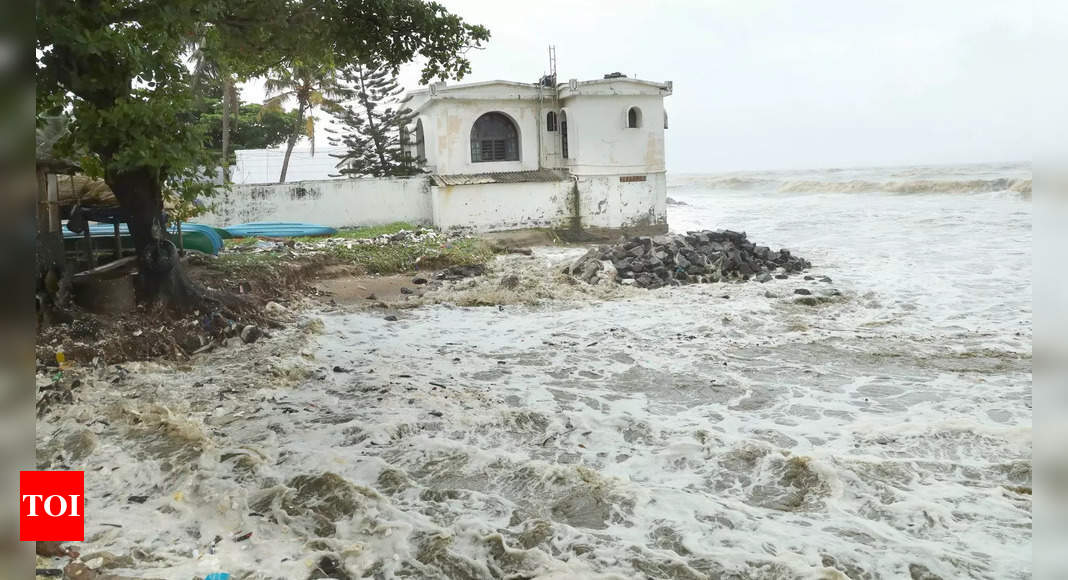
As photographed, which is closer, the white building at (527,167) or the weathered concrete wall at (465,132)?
the white building at (527,167)

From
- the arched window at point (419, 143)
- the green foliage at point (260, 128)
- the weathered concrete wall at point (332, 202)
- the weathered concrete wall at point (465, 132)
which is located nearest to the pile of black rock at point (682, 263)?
the weathered concrete wall at point (332, 202)

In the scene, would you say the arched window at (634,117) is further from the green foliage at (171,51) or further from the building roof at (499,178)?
the green foliage at (171,51)

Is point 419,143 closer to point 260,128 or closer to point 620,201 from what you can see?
Result: point 620,201

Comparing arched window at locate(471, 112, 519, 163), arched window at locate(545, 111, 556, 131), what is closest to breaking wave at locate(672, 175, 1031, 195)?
arched window at locate(545, 111, 556, 131)

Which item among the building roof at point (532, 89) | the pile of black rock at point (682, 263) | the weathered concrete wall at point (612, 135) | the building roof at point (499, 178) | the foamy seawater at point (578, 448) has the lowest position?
the foamy seawater at point (578, 448)

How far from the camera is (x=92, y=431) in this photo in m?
6.31

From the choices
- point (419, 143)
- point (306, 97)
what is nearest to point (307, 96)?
point (306, 97)

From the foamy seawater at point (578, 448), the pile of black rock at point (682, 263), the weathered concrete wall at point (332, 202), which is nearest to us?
the foamy seawater at point (578, 448)

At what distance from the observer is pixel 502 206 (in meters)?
22.2

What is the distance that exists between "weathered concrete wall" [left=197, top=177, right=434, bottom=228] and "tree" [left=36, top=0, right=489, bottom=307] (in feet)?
35.2

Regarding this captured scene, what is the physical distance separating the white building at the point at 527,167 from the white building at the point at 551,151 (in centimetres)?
3

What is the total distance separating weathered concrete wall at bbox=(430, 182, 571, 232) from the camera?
21.5 m

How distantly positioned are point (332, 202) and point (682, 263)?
34.9 ft

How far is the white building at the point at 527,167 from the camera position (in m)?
21.5
